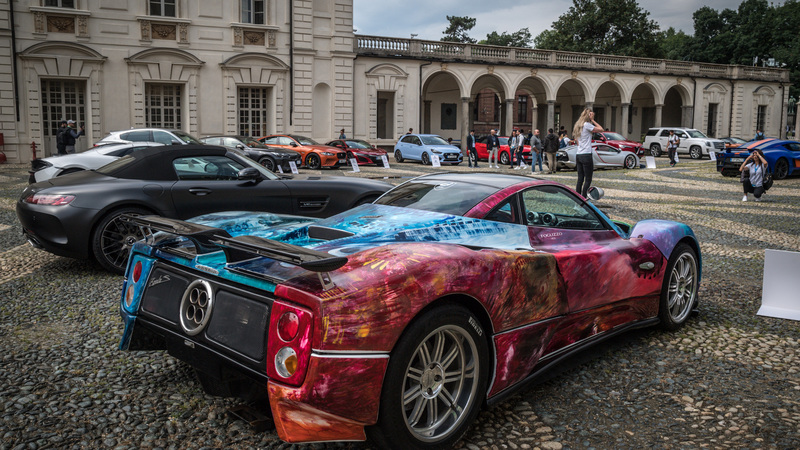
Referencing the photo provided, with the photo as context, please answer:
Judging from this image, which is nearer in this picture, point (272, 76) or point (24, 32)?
point (24, 32)

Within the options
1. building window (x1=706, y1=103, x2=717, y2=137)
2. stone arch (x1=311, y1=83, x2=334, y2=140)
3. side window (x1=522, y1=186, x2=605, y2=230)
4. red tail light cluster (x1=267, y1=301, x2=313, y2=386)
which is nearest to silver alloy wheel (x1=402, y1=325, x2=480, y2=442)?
red tail light cluster (x1=267, y1=301, x2=313, y2=386)

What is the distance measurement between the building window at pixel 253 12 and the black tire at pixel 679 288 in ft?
95.5

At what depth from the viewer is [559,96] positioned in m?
50.5

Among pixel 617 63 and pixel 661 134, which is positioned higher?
pixel 617 63

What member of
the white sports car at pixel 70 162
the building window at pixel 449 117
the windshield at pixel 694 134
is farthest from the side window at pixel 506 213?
the building window at pixel 449 117

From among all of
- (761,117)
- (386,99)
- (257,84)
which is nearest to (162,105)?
(257,84)

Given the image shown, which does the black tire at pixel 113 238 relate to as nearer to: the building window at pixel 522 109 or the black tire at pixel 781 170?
the black tire at pixel 781 170

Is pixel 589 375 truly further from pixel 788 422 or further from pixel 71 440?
pixel 71 440

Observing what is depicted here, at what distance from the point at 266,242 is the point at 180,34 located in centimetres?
2910

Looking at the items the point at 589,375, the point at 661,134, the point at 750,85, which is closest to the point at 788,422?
the point at 589,375

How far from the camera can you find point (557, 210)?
4.29m

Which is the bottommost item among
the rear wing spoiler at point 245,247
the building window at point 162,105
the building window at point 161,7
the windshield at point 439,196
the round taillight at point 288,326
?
the round taillight at point 288,326

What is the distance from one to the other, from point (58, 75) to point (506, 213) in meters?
28.4

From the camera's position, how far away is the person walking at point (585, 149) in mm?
12367
